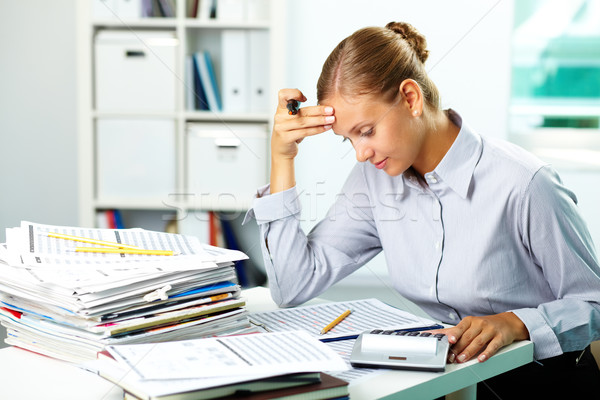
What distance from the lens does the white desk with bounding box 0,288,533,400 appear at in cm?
77

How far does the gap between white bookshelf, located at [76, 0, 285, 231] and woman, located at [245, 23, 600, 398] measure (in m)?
1.22

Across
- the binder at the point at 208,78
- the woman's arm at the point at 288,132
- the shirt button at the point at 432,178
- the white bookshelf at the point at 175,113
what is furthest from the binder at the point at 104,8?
the shirt button at the point at 432,178

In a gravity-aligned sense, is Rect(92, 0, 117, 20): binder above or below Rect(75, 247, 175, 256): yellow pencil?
above

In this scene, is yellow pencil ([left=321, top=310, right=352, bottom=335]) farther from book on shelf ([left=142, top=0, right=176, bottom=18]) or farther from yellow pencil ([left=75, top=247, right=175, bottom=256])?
book on shelf ([left=142, top=0, right=176, bottom=18])

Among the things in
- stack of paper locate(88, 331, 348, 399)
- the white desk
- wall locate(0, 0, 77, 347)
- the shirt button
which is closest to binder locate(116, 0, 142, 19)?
wall locate(0, 0, 77, 347)

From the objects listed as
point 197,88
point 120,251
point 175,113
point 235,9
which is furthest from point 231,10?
point 120,251

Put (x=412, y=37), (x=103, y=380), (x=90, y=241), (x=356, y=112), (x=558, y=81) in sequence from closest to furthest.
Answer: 1. (x=103, y=380)
2. (x=90, y=241)
3. (x=356, y=112)
4. (x=412, y=37)
5. (x=558, y=81)

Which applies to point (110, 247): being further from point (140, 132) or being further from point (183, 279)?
point (140, 132)

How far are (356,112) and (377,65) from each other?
0.10 metres

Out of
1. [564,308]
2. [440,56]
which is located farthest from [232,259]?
[440,56]

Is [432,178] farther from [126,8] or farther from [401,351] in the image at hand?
[126,8]

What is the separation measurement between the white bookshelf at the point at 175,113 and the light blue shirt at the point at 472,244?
1.23 m

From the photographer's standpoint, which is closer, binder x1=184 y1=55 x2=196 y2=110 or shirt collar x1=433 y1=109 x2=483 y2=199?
shirt collar x1=433 y1=109 x2=483 y2=199

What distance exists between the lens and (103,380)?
2.67 ft
